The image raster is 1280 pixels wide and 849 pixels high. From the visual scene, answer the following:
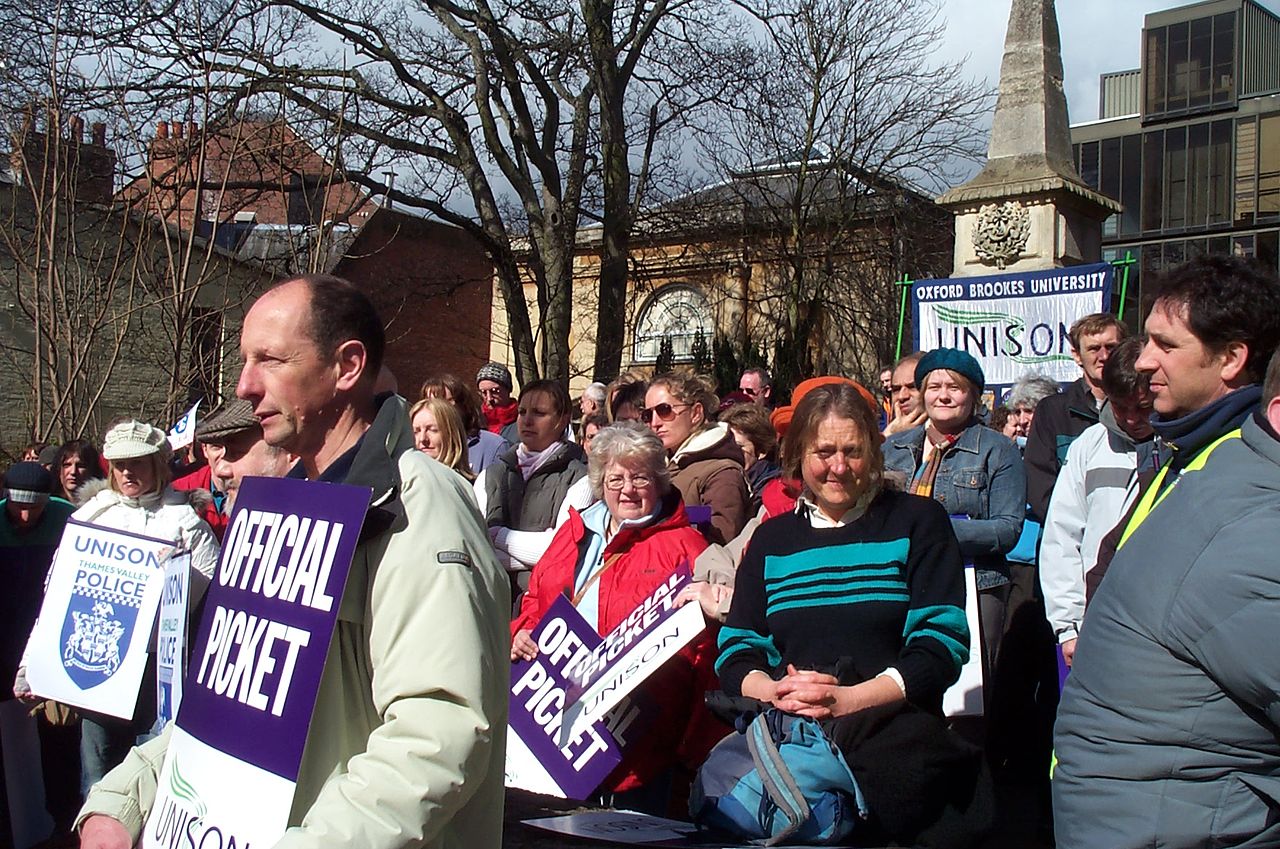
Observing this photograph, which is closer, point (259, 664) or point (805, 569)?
point (259, 664)

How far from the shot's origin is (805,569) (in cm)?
382

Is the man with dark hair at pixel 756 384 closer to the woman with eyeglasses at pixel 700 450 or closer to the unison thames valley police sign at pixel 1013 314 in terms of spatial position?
the unison thames valley police sign at pixel 1013 314

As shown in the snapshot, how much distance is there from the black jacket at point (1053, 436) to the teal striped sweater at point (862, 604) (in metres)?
2.21

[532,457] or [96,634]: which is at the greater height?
[532,457]

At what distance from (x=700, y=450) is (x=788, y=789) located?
8.96 ft

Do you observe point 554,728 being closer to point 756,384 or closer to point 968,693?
point 968,693

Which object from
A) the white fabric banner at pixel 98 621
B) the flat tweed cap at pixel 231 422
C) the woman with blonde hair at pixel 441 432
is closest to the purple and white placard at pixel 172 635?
the white fabric banner at pixel 98 621

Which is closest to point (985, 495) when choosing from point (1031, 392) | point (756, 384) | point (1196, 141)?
point (1031, 392)

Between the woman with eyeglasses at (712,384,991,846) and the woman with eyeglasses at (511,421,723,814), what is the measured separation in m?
0.92

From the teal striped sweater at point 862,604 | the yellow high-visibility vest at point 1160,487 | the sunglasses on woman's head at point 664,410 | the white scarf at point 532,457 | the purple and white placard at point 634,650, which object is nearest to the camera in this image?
the yellow high-visibility vest at point 1160,487

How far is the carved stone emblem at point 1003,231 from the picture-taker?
30.2ft

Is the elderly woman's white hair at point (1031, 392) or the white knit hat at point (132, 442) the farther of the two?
the elderly woman's white hair at point (1031, 392)

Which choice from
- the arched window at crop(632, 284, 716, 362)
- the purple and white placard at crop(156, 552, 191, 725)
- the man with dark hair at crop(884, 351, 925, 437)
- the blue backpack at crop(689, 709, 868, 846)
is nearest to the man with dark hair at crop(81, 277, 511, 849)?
the blue backpack at crop(689, 709, 868, 846)

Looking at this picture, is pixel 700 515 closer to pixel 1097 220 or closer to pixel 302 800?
pixel 302 800
